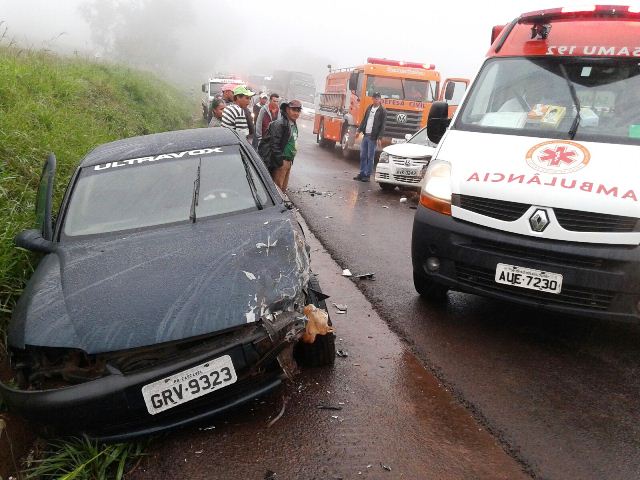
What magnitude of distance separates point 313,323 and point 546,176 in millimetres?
1876

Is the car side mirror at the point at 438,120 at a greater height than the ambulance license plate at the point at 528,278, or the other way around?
the car side mirror at the point at 438,120

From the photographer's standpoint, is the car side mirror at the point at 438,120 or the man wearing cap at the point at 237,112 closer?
the car side mirror at the point at 438,120

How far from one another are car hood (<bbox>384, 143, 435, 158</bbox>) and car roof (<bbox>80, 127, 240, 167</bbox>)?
6.18m

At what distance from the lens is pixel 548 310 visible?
11.4 feet

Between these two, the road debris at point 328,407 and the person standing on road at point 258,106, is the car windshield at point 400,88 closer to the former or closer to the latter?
the person standing on road at point 258,106

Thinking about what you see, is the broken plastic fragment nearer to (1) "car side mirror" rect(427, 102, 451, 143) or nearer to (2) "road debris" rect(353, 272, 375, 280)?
(2) "road debris" rect(353, 272, 375, 280)

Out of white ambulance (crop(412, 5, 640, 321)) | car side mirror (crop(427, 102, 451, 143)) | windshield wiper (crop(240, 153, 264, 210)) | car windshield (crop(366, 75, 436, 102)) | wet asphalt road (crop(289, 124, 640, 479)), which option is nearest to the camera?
wet asphalt road (crop(289, 124, 640, 479))

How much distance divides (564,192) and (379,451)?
2.02 m

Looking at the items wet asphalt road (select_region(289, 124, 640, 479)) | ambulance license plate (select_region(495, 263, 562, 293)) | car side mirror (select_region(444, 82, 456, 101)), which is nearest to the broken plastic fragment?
wet asphalt road (select_region(289, 124, 640, 479))

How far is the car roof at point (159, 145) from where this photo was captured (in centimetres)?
404

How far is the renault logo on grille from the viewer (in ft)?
11.2

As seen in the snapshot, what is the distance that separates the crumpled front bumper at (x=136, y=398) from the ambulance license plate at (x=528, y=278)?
63.4 inches

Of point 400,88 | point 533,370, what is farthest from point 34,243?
point 400,88

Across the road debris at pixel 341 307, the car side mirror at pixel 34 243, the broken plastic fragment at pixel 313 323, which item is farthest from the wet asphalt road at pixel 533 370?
the car side mirror at pixel 34 243
